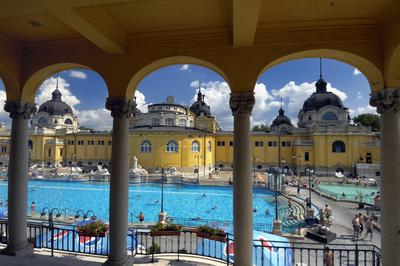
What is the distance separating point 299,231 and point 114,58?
37.8ft

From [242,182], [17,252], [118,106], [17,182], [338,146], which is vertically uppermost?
[118,106]

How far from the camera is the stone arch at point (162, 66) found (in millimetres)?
4809

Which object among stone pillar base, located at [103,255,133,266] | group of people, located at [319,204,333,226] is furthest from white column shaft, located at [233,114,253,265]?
group of people, located at [319,204,333,226]

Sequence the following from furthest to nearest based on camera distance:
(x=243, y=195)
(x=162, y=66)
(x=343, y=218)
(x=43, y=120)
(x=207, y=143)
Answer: (x=43, y=120) → (x=207, y=143) → (x=343, y=218) → (x=162, y=66) → (x=243, y=195)

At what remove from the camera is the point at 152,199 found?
23.2 metres

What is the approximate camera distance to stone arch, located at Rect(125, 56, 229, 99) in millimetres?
4809

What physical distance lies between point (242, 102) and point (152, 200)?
20.1m

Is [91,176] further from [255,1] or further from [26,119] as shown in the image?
[255,1]

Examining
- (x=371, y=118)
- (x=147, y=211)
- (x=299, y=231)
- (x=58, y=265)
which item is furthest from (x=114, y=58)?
(x=371, y=118)

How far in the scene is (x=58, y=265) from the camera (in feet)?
16.1

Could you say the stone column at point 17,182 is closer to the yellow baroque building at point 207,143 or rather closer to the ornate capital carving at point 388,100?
the ornate capital carving at point 388,100

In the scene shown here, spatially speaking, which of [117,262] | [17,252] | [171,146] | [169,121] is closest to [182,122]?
[169,121]

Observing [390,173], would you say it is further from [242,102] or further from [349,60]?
[242,102]

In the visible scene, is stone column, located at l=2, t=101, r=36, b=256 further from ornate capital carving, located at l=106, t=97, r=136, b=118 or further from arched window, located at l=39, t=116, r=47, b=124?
arched window, located at l=39, t=116, r=47, b=124
